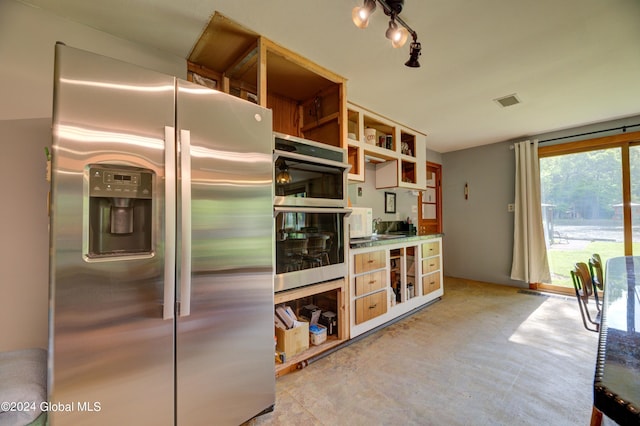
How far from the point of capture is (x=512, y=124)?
138 inches

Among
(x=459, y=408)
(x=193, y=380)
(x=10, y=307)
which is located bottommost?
(x=459, y=408)

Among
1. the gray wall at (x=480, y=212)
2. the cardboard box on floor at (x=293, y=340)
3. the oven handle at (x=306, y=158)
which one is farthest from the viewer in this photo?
the gray wall at (x=480, y=212)

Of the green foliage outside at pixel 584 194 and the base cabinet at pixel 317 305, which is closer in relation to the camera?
the base cabinet at pixel 317 305

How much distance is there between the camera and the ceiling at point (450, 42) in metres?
1.50

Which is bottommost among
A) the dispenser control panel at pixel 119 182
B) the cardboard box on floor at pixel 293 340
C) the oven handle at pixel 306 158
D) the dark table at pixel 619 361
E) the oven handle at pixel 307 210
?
the cardboard box on floor at pixel 293 340

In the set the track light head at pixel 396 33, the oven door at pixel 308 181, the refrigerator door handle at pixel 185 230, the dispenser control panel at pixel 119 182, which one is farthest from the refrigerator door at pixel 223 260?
the track light head at pixel 396 33

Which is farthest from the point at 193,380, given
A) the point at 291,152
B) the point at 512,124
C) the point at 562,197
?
the point at 562,197

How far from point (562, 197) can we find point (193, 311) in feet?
16.0

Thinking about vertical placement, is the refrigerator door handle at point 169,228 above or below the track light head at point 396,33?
below

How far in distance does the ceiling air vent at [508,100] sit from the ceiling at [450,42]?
0.22 feet

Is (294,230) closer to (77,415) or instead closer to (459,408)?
(77,415)

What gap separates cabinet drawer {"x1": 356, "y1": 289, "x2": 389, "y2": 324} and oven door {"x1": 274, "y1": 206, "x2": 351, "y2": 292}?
42 centimetres

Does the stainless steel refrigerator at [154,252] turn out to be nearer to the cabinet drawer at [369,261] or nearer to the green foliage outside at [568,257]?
the cabinet drawer at [369,261]

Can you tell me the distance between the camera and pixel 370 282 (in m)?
2.49
